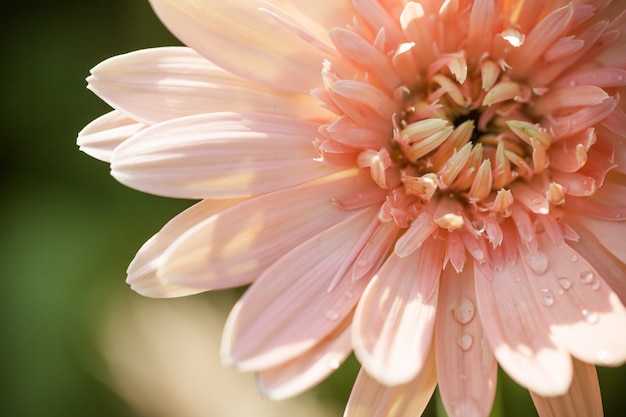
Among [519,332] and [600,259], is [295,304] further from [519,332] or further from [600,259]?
[600,259]

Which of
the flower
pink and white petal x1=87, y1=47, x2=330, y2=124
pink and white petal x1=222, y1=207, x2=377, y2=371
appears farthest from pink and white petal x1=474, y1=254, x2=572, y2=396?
pink and white petal x1=87, y1=47, x2=330, y2=124

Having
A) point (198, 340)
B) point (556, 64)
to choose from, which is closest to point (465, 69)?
point (556, 64)

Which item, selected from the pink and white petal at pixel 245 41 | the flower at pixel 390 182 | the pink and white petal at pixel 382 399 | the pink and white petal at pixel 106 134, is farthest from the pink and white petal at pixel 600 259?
the pink and white petal at pixel 106 134

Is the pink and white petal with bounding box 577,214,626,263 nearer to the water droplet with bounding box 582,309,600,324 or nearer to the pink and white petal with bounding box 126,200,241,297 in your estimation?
the water droplet with bounding box 582,309,600,324

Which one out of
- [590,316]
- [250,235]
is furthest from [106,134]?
[590,316]

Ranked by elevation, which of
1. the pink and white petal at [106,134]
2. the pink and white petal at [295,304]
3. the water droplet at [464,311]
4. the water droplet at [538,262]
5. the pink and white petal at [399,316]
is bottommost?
the water droplet at [538,262]

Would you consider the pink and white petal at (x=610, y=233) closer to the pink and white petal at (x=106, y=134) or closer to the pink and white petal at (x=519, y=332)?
the pink and white petal at (x=519, y=332)
